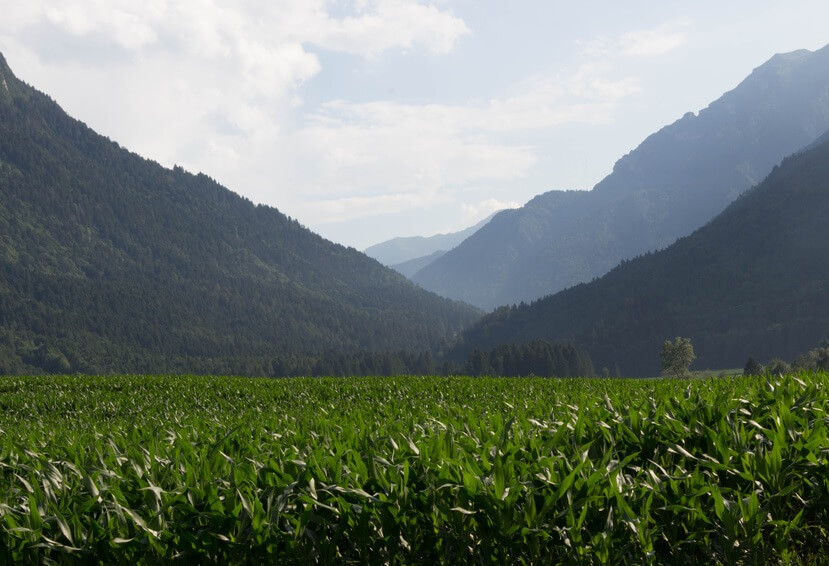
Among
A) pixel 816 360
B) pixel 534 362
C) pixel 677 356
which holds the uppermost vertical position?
pixel 677 356

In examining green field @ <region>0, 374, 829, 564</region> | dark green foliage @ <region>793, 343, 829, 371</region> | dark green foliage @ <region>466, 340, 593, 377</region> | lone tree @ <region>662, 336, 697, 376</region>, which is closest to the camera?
green field @ <region>0, 374, 829, 564</region>

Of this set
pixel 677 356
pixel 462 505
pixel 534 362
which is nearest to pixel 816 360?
pixel 677 356

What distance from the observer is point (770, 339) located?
183750mm

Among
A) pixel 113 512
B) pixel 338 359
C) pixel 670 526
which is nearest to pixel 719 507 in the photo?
pixel 670 526

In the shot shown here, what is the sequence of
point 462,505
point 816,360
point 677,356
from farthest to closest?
point 816,360, point 677,356, point 462,505

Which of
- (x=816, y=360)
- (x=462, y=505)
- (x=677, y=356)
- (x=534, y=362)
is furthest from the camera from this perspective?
(x=534, y=362)

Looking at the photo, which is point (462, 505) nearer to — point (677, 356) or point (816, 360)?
point (677, 356)

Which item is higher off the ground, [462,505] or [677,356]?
[462,505]

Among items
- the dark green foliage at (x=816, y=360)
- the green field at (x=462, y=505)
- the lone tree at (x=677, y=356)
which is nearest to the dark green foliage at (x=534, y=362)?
the lone tree at (x=677, y=356)

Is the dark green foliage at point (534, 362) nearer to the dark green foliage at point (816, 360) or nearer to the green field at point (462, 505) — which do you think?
the dark green foliage at point (816, 360)

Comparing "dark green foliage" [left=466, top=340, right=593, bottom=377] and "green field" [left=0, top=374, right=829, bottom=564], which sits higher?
"green field" [left=0, top=374, right=829, bottom=564]

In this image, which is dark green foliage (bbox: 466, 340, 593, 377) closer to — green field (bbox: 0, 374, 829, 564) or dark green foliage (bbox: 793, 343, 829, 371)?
dark green foliage (bbox: 793, 343, 829, 371)

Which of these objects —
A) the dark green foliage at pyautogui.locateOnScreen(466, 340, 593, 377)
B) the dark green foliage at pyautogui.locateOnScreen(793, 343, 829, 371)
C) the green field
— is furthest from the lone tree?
the green field

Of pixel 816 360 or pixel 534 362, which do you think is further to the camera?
pixel 534 362
